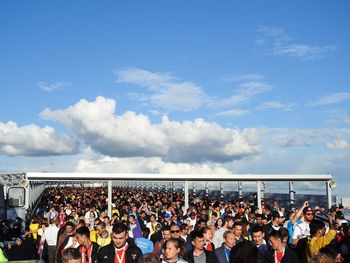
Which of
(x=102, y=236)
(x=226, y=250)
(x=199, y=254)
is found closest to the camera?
(x=199, y=254)

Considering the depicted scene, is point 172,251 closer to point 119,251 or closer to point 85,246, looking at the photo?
point 119,251

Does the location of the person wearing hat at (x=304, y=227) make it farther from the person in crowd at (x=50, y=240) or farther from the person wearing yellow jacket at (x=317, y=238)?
the person in crowd at (x=50, y=240)

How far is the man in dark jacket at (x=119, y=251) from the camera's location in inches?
231

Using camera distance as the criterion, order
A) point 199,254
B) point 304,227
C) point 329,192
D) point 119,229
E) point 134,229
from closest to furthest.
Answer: point 119,229, point 199,254, point 304,227, point 134,229, point 329,192

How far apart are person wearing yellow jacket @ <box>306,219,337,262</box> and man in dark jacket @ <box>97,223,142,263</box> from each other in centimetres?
247

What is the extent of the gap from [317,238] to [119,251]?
2796 mm

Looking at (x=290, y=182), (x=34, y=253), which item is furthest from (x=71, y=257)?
(x=290, y=182)

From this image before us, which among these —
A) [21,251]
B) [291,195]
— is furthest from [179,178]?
[21,251]

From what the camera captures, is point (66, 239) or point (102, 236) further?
point (102, 236)

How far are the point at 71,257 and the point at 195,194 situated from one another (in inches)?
1039

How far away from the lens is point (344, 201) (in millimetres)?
18391

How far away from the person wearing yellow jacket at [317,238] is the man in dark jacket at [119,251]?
8.12 ft

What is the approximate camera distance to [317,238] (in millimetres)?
6598

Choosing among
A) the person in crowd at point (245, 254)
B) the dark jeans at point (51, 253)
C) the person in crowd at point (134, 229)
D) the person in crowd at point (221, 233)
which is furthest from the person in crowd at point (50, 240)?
the person in crowd at point (245, 254)
